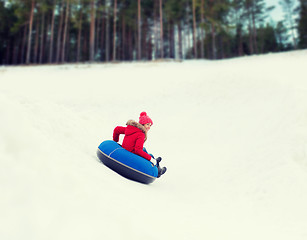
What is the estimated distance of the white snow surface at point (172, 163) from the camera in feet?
6.22

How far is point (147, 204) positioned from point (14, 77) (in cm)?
1483

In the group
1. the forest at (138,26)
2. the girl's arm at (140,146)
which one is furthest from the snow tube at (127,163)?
the forest at (138,26)

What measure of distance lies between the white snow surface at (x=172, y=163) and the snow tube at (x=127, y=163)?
18cm

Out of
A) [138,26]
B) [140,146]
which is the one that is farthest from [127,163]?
[138,26]

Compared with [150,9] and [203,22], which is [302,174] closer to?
[203,22]

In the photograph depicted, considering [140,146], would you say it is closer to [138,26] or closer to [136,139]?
[136,139]

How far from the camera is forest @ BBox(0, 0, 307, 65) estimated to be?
24.4m

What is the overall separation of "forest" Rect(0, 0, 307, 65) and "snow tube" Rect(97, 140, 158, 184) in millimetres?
20358

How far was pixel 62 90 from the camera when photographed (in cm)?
1132

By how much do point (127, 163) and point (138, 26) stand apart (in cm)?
2157

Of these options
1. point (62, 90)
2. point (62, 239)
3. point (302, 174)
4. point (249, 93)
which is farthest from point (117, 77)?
point (62, 239)

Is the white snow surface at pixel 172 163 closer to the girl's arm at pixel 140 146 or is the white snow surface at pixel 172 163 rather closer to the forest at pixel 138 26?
the girl's arm at pixel 140 146

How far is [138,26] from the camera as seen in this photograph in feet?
73.2

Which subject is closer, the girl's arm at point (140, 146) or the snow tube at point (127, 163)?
the snow tube at point (127, 163)
